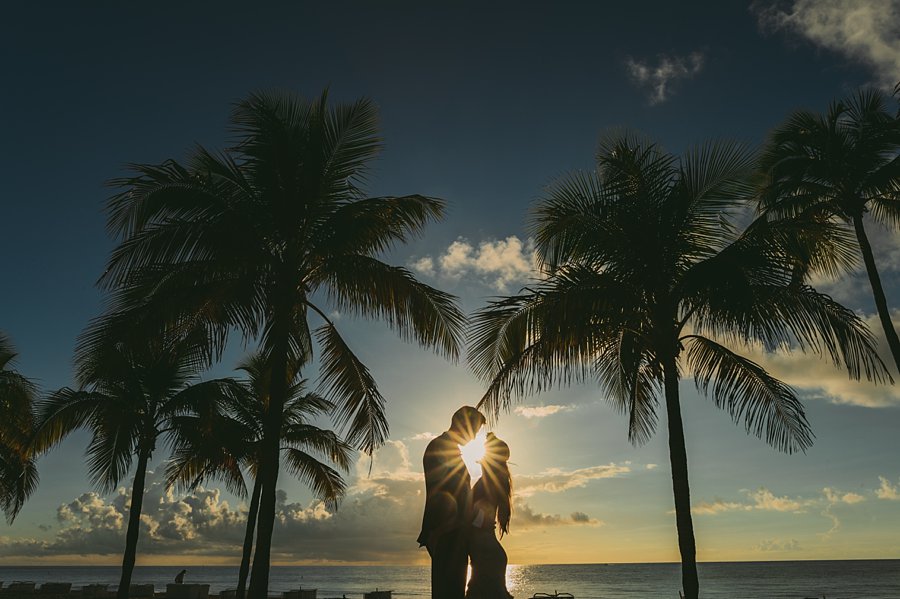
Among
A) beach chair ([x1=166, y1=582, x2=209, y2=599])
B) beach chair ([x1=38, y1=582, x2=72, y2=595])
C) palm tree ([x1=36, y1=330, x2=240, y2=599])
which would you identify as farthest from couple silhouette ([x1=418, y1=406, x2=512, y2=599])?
beach chair ([x1=38, y1=582, x2=72, y2=595])

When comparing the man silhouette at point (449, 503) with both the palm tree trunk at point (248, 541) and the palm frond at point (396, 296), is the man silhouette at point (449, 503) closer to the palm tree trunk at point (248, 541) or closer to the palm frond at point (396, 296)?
the palm frond at point (396, 296)

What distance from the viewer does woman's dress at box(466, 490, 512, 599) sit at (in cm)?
435

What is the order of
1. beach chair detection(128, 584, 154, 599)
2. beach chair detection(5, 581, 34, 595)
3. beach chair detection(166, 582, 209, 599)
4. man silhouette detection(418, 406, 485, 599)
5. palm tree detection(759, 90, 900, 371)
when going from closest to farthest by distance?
1. man silhouette detection(418, 406, 485, 599)
2. palm tree detection(759, 90, 900, 371)
3. beach chair detection(166, 582, 209, 599)
4. beach chair detection(128, 584, 154, 599)
5. beach chair detection(5, 581, 34, 595)

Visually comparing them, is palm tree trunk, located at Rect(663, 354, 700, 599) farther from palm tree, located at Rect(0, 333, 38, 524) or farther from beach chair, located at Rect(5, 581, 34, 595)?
beach chair, located at Rect(5, 581, 34, 595)

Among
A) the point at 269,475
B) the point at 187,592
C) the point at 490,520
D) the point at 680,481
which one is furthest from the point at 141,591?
the point at 490,520

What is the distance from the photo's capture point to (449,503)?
13.9 feet

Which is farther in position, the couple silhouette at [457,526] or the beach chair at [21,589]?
the beach chair at [21,589]

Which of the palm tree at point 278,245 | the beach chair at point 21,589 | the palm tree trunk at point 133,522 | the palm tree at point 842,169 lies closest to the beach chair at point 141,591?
the beach chair at point 21,589

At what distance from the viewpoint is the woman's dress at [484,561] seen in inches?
171

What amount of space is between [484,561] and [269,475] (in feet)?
20.2

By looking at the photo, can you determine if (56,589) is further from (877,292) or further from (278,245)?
(877,292)

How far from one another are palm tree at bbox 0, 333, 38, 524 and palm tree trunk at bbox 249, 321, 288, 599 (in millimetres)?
9891

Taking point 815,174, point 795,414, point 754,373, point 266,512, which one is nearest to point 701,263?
point 754,373

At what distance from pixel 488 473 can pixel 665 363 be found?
6.04 m
